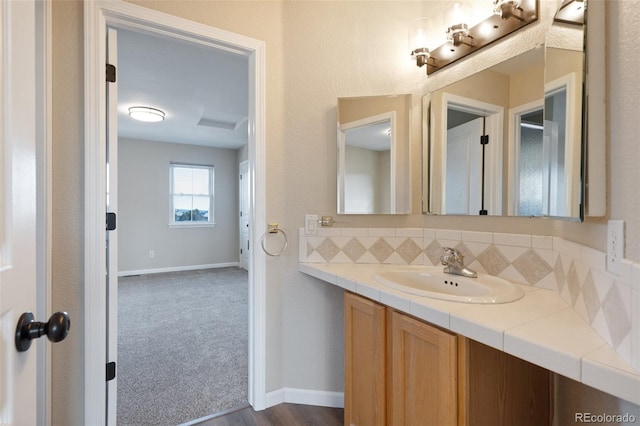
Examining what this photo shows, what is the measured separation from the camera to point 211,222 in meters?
5.73

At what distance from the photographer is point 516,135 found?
1.29 m

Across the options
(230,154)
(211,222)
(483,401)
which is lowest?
(483,401)

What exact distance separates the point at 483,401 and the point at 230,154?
Answer: 5.70m

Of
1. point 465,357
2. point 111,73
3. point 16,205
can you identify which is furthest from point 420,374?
point 111,73

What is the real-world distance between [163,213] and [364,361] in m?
5.04

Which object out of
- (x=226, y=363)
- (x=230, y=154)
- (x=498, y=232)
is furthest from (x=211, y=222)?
(x=498, y=232)

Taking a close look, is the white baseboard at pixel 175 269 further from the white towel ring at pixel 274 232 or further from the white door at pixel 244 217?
the white towel ring at pixel 274 232

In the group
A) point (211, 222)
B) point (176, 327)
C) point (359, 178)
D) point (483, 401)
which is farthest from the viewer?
point (211, 222)

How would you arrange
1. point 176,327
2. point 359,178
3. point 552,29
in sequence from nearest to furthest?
point 552,29 → point 359,178 → point 176,327

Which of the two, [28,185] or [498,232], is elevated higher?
[28,185]

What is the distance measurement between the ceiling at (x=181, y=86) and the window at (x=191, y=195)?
0.86 meters

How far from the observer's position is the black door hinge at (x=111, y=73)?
1394 millimetres

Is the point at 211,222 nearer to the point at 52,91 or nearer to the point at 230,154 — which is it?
the point at 230,154

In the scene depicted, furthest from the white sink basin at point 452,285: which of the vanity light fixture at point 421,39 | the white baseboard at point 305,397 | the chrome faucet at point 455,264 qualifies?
the vanity light fixture at point 421,39
